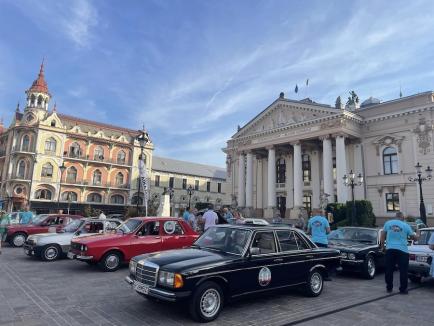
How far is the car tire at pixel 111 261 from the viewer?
984 centimetres

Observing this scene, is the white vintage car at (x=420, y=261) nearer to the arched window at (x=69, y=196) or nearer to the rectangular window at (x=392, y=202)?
the rectangular window at (x=392, y=202)

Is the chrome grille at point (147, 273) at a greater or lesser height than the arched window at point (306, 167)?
lesser

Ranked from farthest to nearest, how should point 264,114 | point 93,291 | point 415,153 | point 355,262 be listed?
1. point 264,114
2. point 415,153
3. point 355,262
4. point 93,291

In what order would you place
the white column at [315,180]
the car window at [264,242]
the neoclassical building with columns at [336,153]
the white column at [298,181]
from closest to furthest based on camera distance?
the car window at [264,242] < the neoclassical building with columns at [336,153] < the white column at [298,181] < the white column at [315,180]

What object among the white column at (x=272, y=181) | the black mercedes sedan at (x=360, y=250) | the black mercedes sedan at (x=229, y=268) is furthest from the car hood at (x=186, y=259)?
the white column at (x=272, y=181)

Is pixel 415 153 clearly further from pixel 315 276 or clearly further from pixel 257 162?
pixel 315 276

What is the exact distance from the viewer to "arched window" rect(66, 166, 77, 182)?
47.9 m

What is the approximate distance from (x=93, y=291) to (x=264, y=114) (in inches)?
1444

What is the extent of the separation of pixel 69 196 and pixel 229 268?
46226 millimetres

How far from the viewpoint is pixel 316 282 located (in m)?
7.70

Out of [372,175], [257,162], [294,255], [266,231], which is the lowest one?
[294,255]

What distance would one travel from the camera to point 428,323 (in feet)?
19.4

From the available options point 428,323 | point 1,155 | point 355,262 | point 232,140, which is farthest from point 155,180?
point 428,323

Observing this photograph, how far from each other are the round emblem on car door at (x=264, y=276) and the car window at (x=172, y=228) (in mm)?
5003
